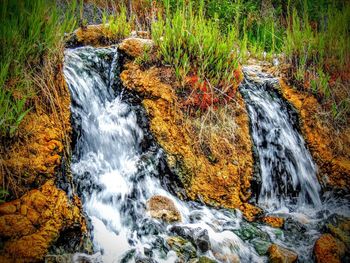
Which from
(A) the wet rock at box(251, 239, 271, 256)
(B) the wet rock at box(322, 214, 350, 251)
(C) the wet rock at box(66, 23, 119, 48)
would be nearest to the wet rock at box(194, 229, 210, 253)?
(A) the wet rock at box(251, 239, 271, 256)

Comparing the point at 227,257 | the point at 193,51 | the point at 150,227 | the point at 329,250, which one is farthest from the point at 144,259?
the point at 193,51

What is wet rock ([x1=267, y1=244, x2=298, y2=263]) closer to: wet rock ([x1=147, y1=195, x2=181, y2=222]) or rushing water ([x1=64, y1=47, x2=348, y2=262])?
rushing water ([x1=64, y1=47, x2=348, y2=262])

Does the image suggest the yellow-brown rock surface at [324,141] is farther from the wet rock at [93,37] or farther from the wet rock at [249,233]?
→ the wet rock at [93,37]

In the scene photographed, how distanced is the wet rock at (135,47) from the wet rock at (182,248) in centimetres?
227

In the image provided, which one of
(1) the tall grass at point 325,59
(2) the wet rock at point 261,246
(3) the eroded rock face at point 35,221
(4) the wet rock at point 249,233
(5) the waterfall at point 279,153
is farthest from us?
(1) the tall grass at point 325,59

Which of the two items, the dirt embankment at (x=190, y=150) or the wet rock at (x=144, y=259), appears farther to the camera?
the dirt embankment at (x=190, y=150)

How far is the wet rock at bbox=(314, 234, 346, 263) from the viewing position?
2290mm

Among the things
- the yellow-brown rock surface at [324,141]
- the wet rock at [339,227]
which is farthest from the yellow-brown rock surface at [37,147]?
the yellow-brown rock surface at [324,141]

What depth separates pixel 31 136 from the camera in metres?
2.14

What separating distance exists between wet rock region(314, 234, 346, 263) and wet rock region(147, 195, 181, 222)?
1.27 metres

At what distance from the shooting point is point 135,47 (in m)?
3.46

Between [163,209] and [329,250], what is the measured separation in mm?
1521

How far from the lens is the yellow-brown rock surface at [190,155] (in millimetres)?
2932

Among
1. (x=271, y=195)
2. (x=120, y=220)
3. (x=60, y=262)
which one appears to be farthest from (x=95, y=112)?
(x=271, y=195)
